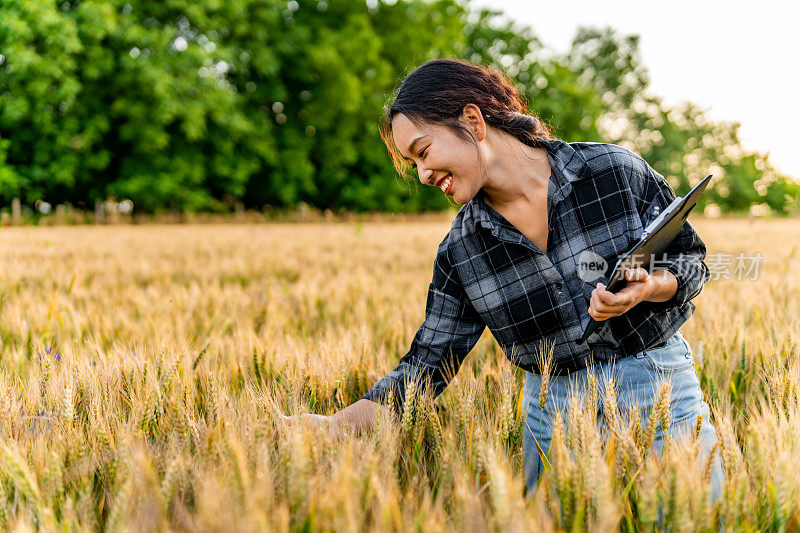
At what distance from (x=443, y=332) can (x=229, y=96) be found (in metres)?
19.3

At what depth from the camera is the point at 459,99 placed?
5.66 ft

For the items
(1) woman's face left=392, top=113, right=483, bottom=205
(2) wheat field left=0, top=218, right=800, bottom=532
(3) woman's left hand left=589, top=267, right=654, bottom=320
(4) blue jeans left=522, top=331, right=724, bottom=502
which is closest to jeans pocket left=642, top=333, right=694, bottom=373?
(4) blue jeans left=522, top=331, right=724, bottom=502

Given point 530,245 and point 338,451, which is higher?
point 530,245

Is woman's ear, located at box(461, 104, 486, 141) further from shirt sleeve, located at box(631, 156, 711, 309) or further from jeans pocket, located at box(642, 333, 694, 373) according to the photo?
jeans pocket, located at box(642, 333, 694, 373)

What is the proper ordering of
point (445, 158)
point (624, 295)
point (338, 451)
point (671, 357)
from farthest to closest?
point (671, 357)
point (445, 158)
point (624, 295)
point (338, 451)

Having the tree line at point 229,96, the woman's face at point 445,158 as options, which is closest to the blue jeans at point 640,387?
the woman's face at point 445,158

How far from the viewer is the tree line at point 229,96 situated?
586 inches

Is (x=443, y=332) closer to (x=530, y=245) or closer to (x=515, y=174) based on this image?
(x=530, y=245)

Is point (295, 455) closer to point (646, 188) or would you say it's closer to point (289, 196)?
point (646, 188)

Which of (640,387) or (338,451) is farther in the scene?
(640,387)

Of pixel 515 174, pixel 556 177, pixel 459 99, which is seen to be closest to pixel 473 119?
pixel 459 99

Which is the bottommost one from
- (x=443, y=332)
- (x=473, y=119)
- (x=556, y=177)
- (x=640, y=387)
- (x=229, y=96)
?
(x=640, y=387)

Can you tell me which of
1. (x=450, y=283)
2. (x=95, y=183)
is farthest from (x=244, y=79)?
(x=450, y=283)

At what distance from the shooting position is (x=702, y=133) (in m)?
44.8
